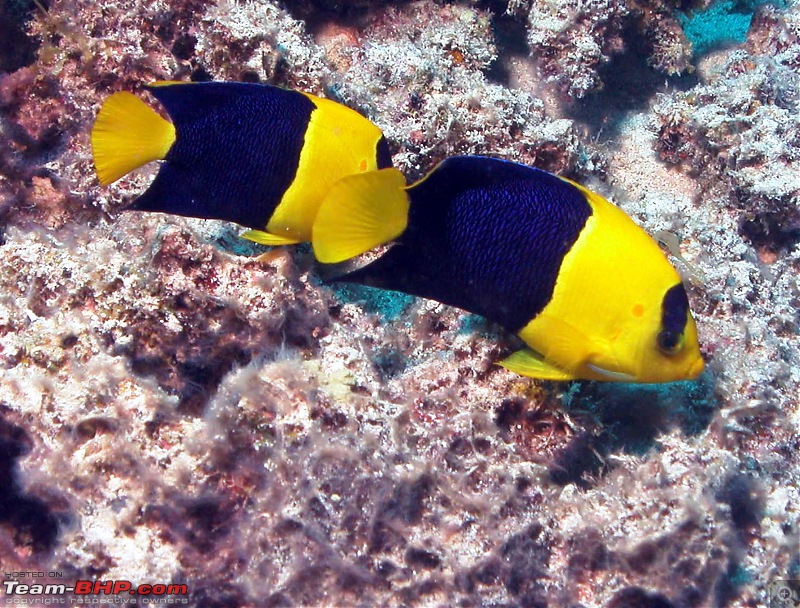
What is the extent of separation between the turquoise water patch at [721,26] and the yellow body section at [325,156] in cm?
375

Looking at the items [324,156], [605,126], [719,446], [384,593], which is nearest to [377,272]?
[324,156]

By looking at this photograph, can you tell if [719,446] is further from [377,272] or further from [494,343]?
[377,272]

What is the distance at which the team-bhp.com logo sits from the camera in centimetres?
233

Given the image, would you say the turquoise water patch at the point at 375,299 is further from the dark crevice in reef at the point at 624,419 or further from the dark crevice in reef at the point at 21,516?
the dark crevice in reef at the point at 21,516

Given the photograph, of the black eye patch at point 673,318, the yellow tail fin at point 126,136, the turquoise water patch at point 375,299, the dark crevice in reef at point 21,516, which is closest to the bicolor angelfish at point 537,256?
the black eye patch at point 673,318

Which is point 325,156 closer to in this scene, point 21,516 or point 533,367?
point 533,367

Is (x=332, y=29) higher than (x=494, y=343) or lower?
higher

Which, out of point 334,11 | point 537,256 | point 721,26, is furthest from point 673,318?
point 721,26

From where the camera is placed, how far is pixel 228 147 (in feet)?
7.75

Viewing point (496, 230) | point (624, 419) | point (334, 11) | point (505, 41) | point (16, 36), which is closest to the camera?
point (496, 230)

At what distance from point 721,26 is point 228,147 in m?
4.50

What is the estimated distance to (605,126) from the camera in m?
4.55

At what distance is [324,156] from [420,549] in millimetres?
1696

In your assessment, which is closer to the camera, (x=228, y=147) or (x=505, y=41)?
(x=228, y=147)
